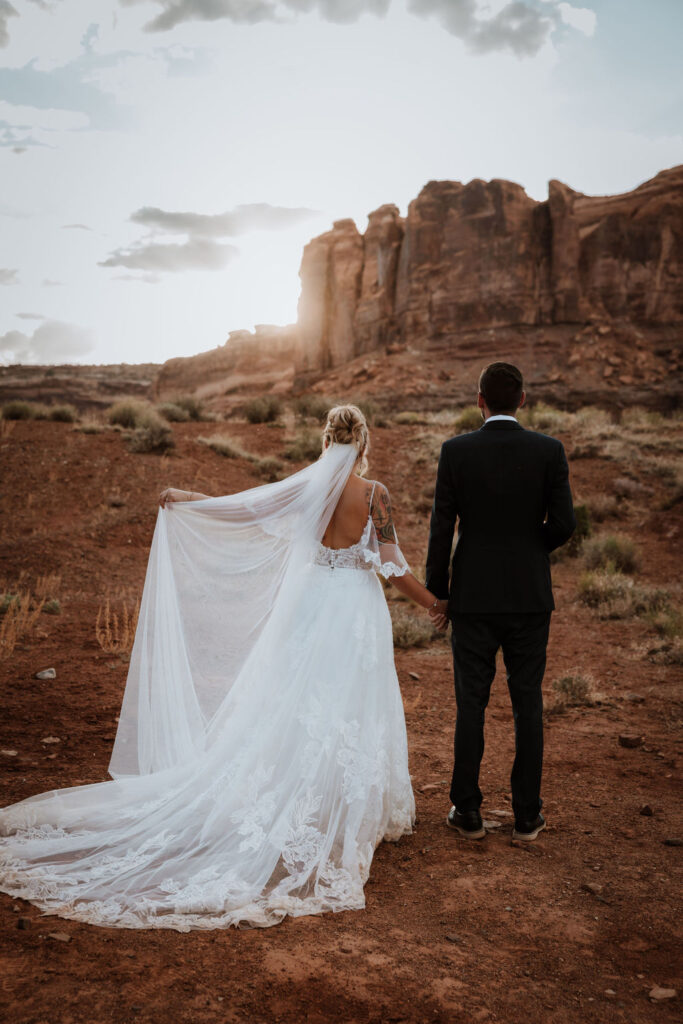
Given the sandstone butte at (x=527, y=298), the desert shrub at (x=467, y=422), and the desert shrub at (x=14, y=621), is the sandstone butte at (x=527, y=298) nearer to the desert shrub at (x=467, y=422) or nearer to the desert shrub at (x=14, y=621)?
the desert shrub at (x=467, y=422)

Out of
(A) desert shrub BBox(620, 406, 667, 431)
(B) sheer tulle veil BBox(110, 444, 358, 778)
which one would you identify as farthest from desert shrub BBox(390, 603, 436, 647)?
(A) desert shrub BBox(620, 406, 667, 431)

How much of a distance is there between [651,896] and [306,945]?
1.60 m

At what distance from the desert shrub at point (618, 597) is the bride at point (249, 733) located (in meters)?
6.79

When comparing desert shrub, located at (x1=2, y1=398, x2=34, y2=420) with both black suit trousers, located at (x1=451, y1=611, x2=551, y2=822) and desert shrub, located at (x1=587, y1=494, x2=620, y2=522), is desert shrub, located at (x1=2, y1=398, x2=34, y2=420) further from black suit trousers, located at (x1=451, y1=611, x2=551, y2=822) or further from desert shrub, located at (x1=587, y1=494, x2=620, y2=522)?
black suit trousers, located at (x1=451, y1=611, x2=551, y2=822)

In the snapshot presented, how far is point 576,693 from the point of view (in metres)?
6.55

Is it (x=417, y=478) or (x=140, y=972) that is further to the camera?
(x=417, y=478)

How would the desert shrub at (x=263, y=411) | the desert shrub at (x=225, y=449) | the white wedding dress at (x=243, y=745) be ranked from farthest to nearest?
1. the desert shrub at (x=263, y=411)
2. the desert shrub at (x=225, y=449)
3. the white wedding dress at (x=243, y=745)

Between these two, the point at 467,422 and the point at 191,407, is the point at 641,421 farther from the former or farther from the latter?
the point at 191,407

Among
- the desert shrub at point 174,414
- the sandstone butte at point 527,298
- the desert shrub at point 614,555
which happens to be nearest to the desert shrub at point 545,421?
the desert shrub at point 614,555

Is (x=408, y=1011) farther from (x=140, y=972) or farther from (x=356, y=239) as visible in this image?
(x=356, y=239)

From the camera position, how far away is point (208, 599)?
419 centimetres

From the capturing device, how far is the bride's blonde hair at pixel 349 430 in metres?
3.84

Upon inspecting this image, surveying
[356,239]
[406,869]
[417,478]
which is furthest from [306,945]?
[356,239]

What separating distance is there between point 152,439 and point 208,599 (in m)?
13.8
